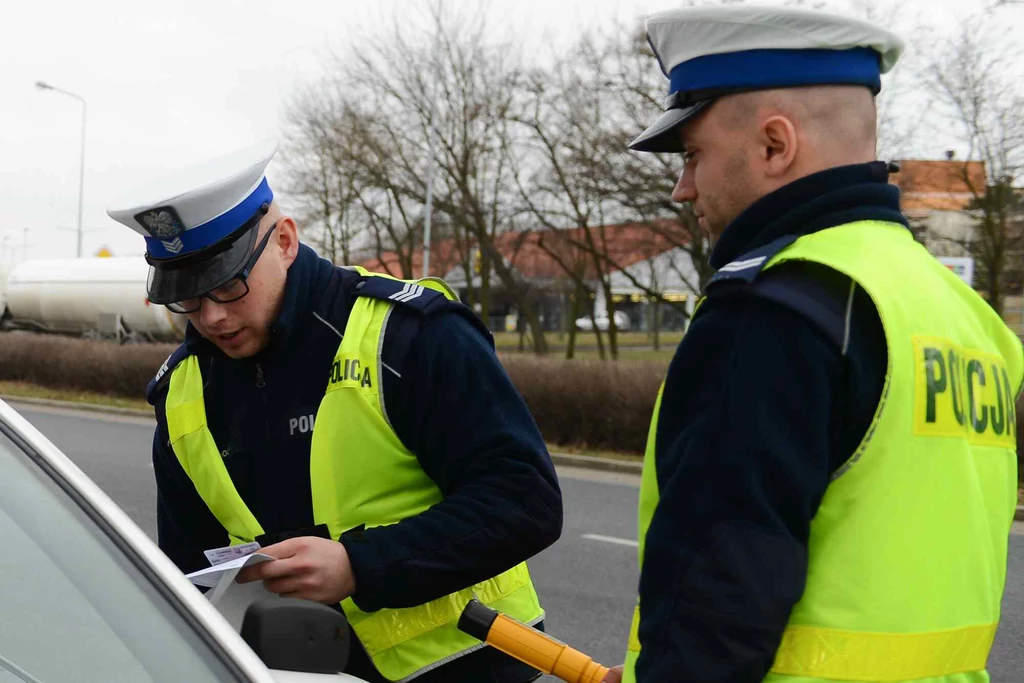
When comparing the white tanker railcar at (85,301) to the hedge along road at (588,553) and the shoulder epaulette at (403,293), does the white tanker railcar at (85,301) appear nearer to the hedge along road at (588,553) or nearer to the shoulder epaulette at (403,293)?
the hedge along road at (588,553)

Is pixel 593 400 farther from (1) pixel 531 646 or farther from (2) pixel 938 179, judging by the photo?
(1) pixel 531 646

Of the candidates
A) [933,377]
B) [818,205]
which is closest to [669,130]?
[818,205]

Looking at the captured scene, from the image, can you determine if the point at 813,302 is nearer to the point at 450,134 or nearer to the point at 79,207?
the point at 450,134

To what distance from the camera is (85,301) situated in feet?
81.2

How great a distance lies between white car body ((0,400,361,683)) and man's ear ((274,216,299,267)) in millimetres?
730

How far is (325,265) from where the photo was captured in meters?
2.19

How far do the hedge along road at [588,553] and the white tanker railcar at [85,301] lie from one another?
11.4 m

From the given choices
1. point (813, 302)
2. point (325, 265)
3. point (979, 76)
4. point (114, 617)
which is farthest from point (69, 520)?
point (979, 76)

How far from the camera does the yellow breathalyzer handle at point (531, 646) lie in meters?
1.56

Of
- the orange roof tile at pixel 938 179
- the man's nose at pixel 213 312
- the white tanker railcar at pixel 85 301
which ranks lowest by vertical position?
the man's nose at pixel 213 312

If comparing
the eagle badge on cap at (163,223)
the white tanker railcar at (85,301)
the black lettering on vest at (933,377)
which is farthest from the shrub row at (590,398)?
the white tanker railcar at (85,301)

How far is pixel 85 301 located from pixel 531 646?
25435 mm

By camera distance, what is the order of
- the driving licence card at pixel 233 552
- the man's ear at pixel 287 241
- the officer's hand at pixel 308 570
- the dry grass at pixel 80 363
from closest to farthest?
1. the officer's hand at pixel 308 570
2. the driving licence card at pixel 233 552
3. the man's ear at pixel 287 241
4. the dry grass at pixel 80 363

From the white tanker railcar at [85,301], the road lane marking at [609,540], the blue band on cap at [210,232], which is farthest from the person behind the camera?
the white tanker railcar at [85,301]
